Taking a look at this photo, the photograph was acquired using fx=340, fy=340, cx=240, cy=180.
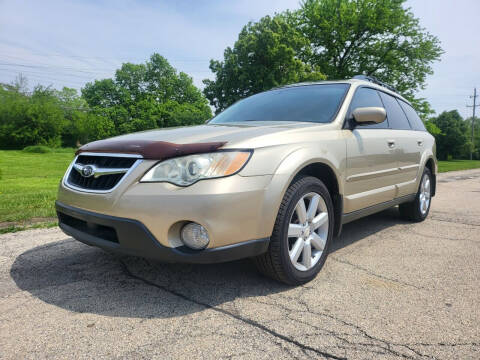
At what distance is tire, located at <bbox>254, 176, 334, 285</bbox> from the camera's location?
2250 mm

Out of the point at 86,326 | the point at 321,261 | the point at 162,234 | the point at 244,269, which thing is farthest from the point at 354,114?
the point at 86,326

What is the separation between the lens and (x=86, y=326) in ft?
6.17

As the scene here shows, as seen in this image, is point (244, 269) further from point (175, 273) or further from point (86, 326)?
point (86, 326)

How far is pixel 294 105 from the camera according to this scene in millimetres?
3293

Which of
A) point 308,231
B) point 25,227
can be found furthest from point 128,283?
point 25,227

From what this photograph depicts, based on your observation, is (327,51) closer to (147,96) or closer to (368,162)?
(368,162)

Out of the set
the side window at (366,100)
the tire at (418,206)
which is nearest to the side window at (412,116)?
the tire at (418,206)

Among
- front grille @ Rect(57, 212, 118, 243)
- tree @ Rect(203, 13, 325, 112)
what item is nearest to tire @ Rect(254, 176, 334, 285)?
front grille @ Rect(57, 212, 118, 243)

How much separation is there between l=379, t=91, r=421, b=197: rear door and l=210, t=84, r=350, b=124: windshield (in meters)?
0.98

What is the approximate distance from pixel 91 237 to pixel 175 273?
70cm

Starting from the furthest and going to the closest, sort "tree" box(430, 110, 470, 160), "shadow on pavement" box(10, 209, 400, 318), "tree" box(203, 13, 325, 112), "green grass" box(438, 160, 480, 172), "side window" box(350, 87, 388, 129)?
1. "tree" box(430, 110, 470, 160)
2. "tree" box(203, 13, 325, 112)
3. "green grass" box(438, 160, 480, 172)
4. "side window" box(350, 87, 388, 129)
5. "shadow on pavement" box(10, 209, 400, 318)

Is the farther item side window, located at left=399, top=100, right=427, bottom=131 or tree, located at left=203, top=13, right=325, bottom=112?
tree, located at left=203, top=13, right=325, bottom=112

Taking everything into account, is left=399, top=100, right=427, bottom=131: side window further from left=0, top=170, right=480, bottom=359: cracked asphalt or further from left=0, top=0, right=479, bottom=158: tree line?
left=0, top=0, right=479, bottom=158: tree line

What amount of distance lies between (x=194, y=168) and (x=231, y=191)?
0.86ft
